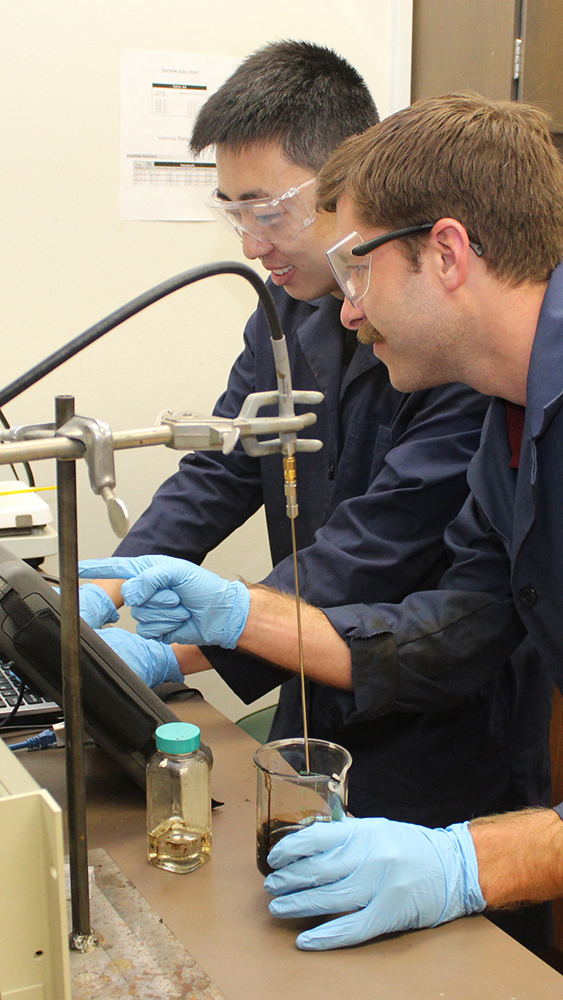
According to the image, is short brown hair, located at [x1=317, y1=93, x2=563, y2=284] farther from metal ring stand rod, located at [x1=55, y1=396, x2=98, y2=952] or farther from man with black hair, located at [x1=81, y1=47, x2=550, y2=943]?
metal ring stand rod, located at [x1=55, y1=396, x2=98, y2=952]

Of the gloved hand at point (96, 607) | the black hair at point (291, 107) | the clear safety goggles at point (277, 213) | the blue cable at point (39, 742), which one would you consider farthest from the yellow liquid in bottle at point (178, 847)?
the black hair at point (291, 107)

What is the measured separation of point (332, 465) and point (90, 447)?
100 cm

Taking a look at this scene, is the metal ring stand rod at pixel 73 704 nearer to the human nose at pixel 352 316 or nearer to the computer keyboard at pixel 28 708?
the computer keyboard at pixel 28 708

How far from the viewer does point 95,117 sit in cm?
223

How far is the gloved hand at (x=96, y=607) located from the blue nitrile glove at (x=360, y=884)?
0.63 metres

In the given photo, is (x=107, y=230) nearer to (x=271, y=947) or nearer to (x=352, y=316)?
(x=352, y=316)

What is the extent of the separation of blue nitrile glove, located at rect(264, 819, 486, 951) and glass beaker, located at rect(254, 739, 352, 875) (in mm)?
26

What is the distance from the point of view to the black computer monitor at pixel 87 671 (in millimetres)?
944

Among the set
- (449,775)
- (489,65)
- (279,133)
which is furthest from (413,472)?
(489,65)

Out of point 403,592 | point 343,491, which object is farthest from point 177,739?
point 343,491

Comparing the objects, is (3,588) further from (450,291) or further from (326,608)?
(450,291)

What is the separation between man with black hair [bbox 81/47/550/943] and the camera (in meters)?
1.41

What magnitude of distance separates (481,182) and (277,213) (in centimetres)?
45

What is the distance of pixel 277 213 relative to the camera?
4.96 feet
